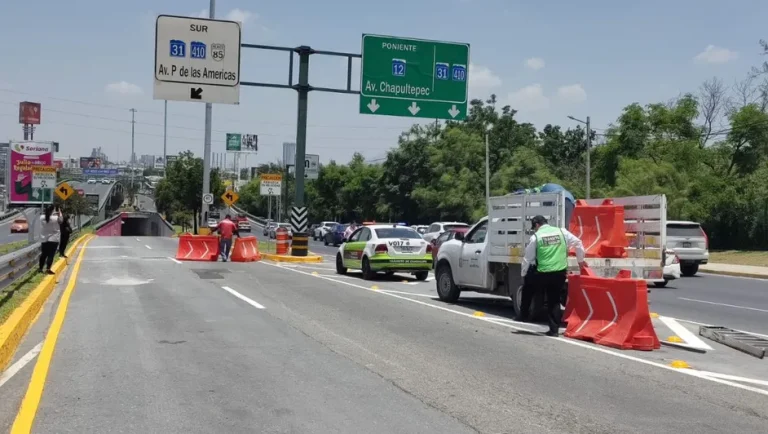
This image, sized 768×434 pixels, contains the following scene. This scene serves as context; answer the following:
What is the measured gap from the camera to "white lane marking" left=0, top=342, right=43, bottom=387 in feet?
26.3

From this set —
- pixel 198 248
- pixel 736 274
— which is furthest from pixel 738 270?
pixel 198 248

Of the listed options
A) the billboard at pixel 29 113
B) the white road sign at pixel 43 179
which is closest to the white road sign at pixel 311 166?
the white road sign at pixel 43 179

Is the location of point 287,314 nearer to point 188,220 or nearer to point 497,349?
point 497,349

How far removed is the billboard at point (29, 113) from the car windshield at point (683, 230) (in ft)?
361

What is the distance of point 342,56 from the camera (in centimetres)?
2647

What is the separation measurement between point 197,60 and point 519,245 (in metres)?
15.2

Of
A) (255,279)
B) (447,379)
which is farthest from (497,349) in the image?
(255,279)

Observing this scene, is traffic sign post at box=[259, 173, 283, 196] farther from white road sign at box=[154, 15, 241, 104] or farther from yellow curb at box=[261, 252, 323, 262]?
white road sign at box=[154, 15, 241, 104]

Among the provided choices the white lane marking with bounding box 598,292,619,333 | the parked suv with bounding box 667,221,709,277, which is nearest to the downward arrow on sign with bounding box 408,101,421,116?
the parked suv with bounding box 667,221,709,277

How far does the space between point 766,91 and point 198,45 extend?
127ft

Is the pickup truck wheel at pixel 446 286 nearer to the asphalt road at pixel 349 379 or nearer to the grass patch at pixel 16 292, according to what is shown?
the asphalt road at pixel 349 379

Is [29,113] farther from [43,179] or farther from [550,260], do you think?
[550,260]

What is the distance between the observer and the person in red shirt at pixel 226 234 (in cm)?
2723

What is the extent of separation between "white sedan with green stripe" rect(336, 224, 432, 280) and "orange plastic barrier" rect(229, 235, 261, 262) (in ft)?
25.2
